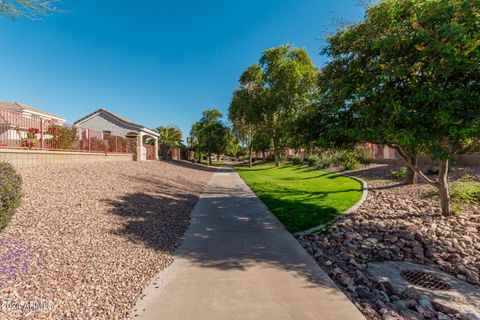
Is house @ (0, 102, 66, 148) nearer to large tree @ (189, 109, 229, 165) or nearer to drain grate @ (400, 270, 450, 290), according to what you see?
drain grate @ (400, 270, 450, 290)

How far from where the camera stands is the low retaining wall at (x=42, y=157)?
7.45m

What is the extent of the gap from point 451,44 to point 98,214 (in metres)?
7.86

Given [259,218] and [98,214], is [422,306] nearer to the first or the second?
[259,218]

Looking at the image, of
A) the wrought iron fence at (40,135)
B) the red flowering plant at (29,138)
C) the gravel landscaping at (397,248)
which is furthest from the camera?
the red flowering plant at (29,138)

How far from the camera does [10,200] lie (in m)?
3.48

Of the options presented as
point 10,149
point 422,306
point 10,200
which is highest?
point 10,149

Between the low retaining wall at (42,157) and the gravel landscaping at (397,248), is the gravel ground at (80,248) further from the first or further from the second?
the gravel landscaping at (397,248)

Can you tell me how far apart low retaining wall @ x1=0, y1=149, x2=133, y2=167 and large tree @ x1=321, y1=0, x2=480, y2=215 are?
996 cm

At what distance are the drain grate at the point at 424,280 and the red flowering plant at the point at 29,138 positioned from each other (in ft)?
38.8

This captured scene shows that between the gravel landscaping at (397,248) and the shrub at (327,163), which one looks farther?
the shrub at (327,163)

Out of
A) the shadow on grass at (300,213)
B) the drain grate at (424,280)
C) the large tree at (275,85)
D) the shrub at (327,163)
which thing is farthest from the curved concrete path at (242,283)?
the large tree at (275,85)

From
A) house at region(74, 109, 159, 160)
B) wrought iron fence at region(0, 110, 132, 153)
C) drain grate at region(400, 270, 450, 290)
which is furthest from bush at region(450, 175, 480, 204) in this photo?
house at region(74, 109, 159, 160)

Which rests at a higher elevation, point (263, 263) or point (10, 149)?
point (10, 149)

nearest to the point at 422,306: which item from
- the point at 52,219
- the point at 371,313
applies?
the point at 371,313
